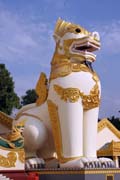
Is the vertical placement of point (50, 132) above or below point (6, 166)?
above

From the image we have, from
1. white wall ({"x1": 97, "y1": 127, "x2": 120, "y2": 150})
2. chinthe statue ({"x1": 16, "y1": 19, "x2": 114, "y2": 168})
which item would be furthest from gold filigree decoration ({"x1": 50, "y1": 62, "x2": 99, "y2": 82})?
white wall ({"x1": 97, "y1": 127, "x2": 120, "y2": 150})

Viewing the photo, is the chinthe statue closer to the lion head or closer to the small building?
the lion head

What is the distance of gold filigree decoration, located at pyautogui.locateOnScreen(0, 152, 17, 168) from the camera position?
10375 millimetres

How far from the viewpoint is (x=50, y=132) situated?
41.0 ft

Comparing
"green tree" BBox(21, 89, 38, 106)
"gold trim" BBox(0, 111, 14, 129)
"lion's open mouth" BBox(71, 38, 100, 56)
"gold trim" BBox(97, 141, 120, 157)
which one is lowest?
"gold trim" BBox(97, 141, 120, 157)

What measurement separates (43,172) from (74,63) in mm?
3311

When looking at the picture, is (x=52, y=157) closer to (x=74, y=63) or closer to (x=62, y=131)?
(x=62, y=131)

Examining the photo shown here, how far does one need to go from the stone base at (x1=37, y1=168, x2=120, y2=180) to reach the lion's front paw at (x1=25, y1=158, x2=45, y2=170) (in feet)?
0.96

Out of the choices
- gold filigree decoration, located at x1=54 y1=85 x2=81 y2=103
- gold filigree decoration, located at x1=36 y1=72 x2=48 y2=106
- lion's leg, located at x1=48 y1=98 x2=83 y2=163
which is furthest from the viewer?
gold filigree decoration, located at x1=36 y1=72 x2=48 y2=106

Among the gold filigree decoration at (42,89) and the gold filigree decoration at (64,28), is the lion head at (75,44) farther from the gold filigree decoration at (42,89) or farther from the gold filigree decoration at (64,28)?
the gold filigree decoration at (42,89)

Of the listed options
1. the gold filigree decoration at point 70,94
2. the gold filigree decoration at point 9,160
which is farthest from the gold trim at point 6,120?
the gold filigree decoration at point 9,160

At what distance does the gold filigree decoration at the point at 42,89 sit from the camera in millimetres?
12672

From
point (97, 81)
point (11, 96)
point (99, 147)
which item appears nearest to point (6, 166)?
point (97, 81)

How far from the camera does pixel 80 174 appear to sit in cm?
1088
